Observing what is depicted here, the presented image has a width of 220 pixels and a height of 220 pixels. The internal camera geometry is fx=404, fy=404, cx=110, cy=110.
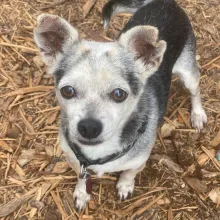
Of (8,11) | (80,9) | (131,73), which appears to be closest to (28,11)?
(8,11)

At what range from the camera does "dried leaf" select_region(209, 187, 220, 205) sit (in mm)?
4547

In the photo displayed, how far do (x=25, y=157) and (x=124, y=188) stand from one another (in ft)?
4.09

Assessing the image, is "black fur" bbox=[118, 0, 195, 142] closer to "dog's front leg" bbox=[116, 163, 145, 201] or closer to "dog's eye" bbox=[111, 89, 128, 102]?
"dog's front leg" bbox=[116, 163, 145, 201]

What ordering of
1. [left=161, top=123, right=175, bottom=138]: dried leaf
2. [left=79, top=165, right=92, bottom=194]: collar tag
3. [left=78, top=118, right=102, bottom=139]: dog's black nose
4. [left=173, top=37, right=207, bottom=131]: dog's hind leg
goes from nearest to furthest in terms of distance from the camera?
[left=78, top=118, right=102, bottom=139]: dog's black nose, [left=79, top=165, right=92, bottom=194]: collar tag, [left=173, top=37, right=207, bottom=131]: dog's hind leg, [left=161, top=123, right=175, bottom=138]: dried leaf

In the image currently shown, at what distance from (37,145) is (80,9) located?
231 cm

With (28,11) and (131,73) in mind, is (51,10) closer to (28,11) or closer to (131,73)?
(28,11)

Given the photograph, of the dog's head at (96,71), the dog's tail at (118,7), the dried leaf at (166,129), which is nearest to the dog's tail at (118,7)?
the dog's tail at (118,7)

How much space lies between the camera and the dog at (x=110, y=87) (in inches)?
123

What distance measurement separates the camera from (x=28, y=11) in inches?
236

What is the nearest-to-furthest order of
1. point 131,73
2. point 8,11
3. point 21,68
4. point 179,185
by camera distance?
point 131,73 < point 179,185 < point 21,68 < point 8,11

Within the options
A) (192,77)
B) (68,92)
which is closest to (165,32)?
(192,77)

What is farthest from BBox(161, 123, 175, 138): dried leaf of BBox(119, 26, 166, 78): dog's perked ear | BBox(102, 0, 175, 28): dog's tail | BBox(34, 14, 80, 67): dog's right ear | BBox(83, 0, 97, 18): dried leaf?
BBox(83, 0, 97, 18): dried leaf

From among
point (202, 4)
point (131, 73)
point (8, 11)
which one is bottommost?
point (8, 11)

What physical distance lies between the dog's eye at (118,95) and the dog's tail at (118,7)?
1725mm
